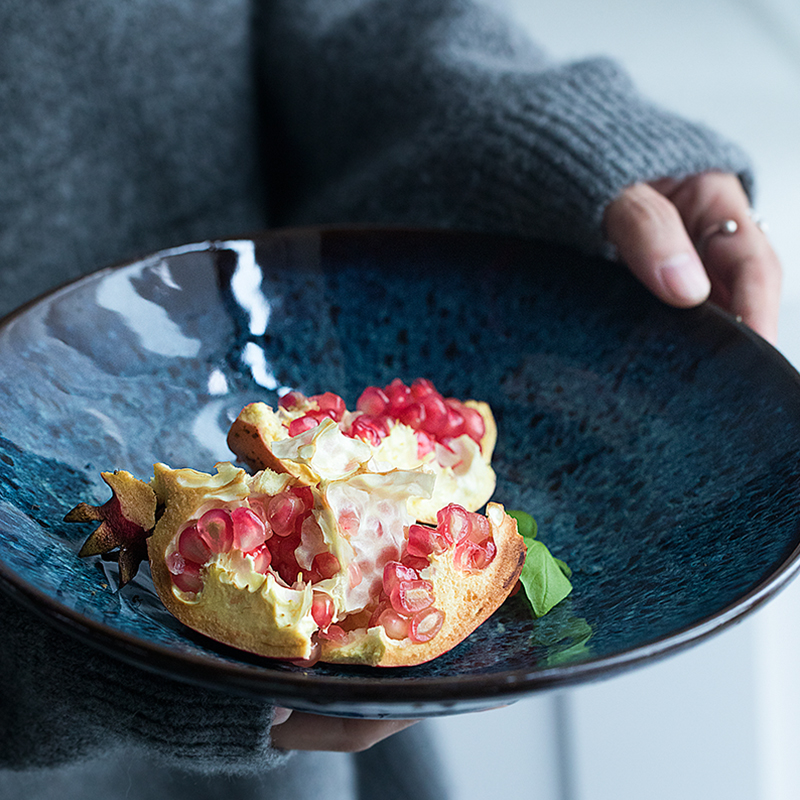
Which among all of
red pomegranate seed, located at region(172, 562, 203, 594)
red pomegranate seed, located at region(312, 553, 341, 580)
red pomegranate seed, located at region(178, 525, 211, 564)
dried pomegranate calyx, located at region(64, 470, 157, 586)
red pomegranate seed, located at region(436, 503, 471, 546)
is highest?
red pomegranate seed, located at region(436, 503, 471, 546)

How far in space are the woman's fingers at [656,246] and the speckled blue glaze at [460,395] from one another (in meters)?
0.02

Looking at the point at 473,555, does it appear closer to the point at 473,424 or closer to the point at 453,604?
the point at 453,604

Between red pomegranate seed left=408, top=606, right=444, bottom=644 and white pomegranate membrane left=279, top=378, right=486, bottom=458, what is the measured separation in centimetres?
13

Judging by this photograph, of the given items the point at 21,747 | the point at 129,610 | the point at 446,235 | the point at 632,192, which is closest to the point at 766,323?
the point at 632,192

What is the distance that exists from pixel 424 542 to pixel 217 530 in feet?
0.34

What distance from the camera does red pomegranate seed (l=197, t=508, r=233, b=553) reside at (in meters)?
0.40

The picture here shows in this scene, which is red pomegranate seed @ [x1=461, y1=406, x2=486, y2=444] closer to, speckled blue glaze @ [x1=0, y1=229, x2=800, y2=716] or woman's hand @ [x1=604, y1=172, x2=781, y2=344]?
speckled blue glaze @ [x1=0, y1=229, x2=800, y2=716]

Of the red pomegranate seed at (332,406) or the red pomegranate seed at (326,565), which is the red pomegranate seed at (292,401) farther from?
the red pomegranate seed at (326,565)

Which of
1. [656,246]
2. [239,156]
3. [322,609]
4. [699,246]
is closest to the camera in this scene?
[322,609]

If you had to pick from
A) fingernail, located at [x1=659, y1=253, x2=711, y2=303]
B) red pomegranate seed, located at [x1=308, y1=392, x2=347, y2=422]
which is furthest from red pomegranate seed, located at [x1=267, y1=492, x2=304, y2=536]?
fingernail, located at [x1=659, y1=253, x2=711, y2=303]

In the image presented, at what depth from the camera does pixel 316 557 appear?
41cm

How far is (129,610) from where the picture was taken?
40 centimetres

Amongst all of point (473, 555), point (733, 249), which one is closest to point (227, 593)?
point (473, 555)

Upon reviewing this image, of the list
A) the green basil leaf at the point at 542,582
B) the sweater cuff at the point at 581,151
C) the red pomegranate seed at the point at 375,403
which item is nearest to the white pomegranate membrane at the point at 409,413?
the red pomegranate seed at the point at 375,403
